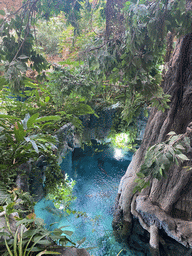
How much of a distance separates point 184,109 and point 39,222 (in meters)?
2.37

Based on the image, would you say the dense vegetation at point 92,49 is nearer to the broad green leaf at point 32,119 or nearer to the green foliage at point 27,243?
the broad green leaf at point 32,119

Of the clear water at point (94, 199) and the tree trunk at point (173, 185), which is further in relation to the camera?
the clear water at point (94, 199)

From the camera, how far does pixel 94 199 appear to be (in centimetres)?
384

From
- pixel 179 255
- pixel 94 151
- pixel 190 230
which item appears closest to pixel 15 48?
pixel 190 230

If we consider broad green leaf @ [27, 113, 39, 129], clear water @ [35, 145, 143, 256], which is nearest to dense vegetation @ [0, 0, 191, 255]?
broad green leaf @ [27, 113, 39, 129]

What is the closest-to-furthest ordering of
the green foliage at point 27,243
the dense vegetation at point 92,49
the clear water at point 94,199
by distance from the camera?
1. the green foliage at point 27,243
2. the dense vegetation at point 92,49
3. the clear water at point 94,199

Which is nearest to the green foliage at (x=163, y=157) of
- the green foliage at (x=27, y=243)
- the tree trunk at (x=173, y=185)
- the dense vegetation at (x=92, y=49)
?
the dense vegetation at (x=92, y=49)

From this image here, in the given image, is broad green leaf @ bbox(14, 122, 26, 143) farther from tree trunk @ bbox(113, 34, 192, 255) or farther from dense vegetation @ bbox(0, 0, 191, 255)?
tree trunk @ bbox(113, 34, 192, 255)

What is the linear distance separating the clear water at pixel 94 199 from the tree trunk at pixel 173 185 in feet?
2.08

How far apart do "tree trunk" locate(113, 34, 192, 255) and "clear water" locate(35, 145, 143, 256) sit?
0.63 meters

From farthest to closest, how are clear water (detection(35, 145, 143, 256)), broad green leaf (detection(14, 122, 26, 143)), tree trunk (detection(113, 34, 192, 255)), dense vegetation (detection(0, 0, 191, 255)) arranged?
clear water (detection(35, 145, 143, 256)), tree trunk (detection(113, 34, 192, 255)), broad green leaf (detection(14, 122, 26, 143)), dense vegetation (detection(0, 0, 191, 255))

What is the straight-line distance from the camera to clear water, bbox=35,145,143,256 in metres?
2.70

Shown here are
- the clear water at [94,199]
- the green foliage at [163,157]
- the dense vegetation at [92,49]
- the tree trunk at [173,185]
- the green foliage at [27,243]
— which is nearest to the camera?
the green foliage at [27,243]

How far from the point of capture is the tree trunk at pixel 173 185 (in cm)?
232
